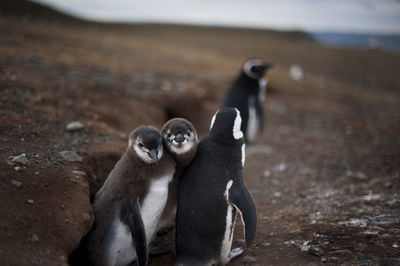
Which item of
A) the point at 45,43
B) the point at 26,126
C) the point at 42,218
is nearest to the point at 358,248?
the point at 42,218

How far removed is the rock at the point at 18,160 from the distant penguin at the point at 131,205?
73 centimetres

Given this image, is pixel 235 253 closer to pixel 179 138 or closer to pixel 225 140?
pixel 225 140

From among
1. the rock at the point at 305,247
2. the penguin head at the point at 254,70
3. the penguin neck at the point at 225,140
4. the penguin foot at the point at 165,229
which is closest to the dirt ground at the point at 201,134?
the rock at the point at 305,247

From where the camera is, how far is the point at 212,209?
2982mm

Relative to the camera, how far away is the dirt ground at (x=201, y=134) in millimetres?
2859

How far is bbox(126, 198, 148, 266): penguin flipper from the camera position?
2.88 metres

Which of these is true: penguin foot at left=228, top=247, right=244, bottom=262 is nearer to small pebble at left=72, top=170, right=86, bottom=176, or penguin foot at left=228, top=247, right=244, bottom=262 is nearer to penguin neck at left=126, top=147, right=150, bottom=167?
penguin neck at left=126, top=147, right=150, bottom=167

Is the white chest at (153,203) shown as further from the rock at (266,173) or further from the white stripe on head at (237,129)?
the rock at (266,173)

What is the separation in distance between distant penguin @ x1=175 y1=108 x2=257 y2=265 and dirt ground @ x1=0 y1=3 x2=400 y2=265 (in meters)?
0.40

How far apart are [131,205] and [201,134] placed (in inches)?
160

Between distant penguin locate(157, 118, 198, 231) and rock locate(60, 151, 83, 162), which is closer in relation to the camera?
distant penguin locate(157, 118, 198, 231)

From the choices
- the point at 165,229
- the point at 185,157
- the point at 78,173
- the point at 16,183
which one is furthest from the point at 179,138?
the point at 16,183

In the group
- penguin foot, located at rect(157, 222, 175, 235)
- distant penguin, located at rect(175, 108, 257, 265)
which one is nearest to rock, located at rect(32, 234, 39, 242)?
distant penguin, located at rect(175, 108, 257, 265)

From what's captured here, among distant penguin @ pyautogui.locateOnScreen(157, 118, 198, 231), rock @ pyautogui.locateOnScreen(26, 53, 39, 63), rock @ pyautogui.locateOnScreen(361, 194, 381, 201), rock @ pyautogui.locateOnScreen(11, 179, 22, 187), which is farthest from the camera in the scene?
rock @ pyautogui.locateOnScreen(26, 53, 39, 63)
